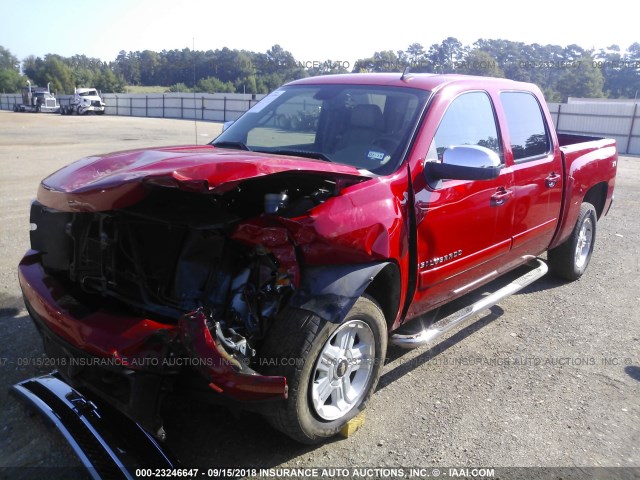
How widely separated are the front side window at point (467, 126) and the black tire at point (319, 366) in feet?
3.98

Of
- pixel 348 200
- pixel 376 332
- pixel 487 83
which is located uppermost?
pixel 487 83

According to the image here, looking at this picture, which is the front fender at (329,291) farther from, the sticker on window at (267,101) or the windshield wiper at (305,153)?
the sticker on window at (267,101)

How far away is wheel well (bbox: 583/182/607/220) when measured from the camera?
20.1ft

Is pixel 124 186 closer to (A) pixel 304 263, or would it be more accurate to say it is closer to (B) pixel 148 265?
(B) pixel 148 265

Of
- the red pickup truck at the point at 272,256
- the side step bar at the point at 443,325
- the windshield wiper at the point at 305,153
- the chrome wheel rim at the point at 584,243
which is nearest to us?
the red pickup truck at the point at 272,256

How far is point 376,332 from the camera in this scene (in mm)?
3152

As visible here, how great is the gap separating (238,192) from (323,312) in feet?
2.56

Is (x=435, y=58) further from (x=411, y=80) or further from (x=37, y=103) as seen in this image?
(x=37, y=103)

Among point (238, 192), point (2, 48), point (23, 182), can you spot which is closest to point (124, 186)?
point (238, 192)

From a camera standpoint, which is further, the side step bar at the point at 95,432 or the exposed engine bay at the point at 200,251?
the exposed engine bay at the point at 200,251

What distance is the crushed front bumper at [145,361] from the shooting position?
236 cm

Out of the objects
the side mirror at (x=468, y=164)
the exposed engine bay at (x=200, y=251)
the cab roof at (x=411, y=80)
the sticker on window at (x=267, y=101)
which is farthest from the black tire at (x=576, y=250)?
the exposed engine bay at (x=200, y=251)

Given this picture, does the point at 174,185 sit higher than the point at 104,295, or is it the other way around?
the point at 174,185

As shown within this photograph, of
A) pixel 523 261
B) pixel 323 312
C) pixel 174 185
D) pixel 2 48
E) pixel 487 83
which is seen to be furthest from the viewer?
pixel 2 48
